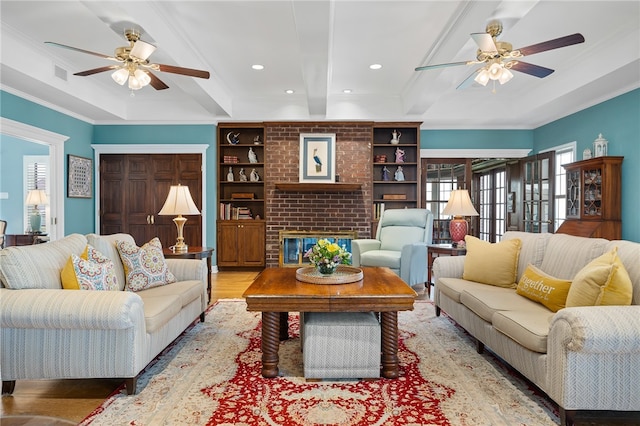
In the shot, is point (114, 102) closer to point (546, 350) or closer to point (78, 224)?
point (78, 224)

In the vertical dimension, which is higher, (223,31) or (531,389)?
(223,31)

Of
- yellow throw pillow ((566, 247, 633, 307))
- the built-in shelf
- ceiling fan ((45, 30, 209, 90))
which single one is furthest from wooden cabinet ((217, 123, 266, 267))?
yellow throw pillow ((566, 247, 633, 307))

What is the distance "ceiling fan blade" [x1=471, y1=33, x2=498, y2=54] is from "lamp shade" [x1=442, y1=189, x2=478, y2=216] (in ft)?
5.69

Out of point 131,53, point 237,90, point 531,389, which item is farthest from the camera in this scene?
point 237,90

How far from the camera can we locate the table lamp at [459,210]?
450 centimetres

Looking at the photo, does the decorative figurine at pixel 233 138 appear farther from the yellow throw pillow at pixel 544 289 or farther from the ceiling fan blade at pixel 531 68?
the yellow throw pillow at pixel 544 289

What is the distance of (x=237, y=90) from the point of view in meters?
5.95

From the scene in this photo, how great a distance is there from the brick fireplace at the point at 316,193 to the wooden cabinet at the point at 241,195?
20 centimetres

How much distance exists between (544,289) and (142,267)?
2.90 m

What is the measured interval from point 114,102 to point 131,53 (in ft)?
10.5

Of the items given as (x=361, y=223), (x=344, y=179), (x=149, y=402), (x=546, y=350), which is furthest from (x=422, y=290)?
(x=149, y=402)

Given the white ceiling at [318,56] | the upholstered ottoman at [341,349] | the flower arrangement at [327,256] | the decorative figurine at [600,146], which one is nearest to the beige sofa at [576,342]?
the upholstered ottoman at [341,349]

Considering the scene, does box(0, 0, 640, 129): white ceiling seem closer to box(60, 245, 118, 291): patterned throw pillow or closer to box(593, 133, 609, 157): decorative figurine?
box(593, 133, 609, 157): decorative figurine

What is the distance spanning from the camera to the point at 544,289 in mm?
2520
